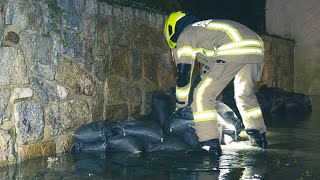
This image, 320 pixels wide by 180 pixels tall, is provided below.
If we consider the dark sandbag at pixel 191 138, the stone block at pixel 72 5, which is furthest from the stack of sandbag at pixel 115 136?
the stone block at pixel 72 5

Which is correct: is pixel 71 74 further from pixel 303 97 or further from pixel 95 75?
pixel 303 97

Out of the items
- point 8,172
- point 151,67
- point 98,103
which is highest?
point 151,67

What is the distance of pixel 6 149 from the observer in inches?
175

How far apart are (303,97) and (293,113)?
0.61 metres

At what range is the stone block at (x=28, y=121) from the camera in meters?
4.59

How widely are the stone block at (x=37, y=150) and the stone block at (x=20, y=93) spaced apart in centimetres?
49

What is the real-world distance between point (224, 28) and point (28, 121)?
2335 millimetres

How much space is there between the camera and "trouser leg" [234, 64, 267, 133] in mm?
5523

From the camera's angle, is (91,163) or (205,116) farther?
(205,116)

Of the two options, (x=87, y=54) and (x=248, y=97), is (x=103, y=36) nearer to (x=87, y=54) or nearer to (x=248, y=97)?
(x=87, y=54)

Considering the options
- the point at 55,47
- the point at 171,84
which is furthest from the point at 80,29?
the point at 171,84

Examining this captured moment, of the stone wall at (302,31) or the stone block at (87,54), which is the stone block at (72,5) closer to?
the stone block at (87,54)

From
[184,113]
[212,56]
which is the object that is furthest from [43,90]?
[212,56]

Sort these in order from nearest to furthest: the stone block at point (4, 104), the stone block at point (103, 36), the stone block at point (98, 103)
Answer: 1. the stone block at point (4, 104)
2. the stone block at point (98, 103)
3. the stone block at point (103, 36)
